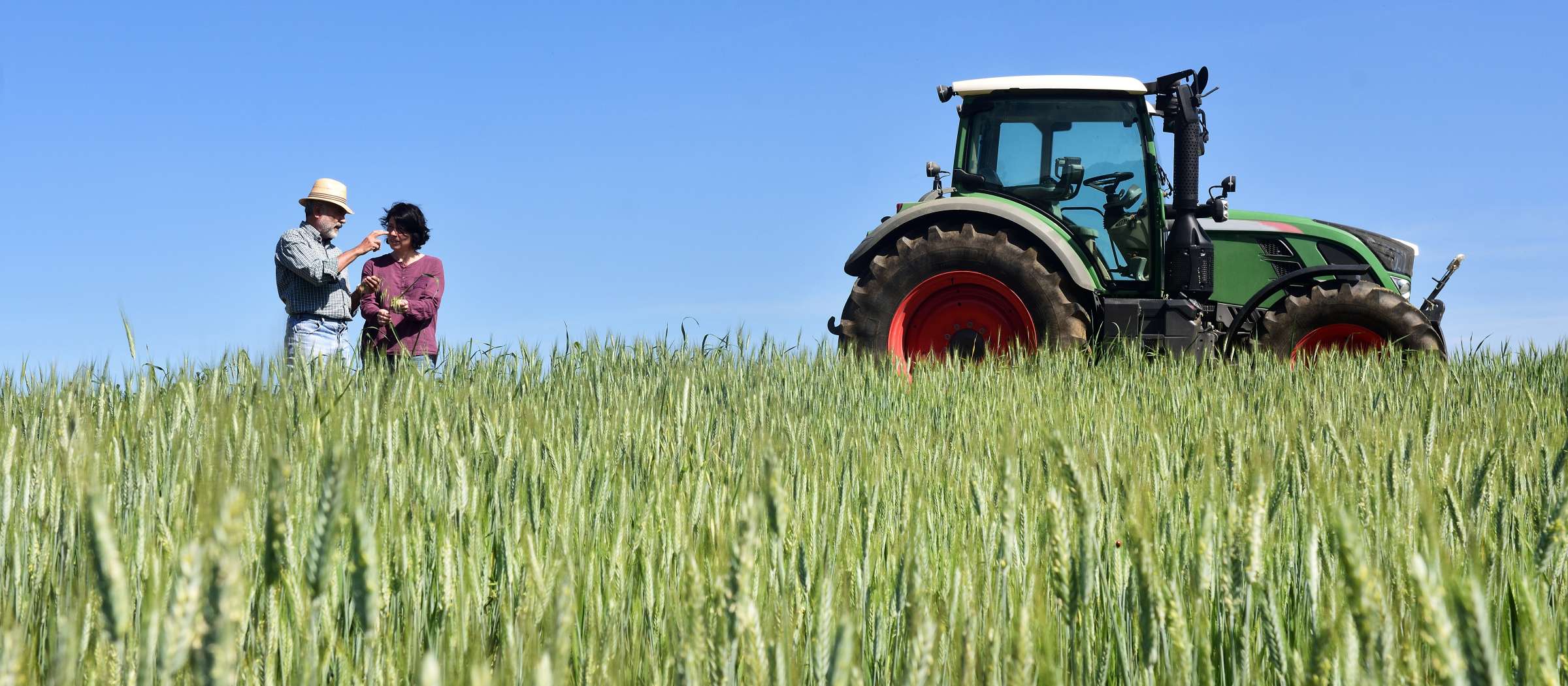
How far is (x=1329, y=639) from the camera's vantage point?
81 cm

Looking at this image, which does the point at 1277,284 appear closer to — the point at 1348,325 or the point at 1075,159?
the point at 1348,325

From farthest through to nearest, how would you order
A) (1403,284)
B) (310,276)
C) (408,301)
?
A: (1403,284) < (408,301) < (310,276)

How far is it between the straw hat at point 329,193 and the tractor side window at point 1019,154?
377cm

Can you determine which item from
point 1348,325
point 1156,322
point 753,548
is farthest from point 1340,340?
point 753,548

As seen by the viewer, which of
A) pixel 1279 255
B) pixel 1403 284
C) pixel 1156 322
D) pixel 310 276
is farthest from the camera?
pixel 1403 284

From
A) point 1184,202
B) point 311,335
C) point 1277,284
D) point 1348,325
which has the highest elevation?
point 1184,202

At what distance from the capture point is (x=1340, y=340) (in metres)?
6.18

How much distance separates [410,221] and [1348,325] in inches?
206

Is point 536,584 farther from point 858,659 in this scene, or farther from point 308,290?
point 308,290

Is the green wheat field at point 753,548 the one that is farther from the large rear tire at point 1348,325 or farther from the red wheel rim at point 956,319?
the red wheel rim at point 956,319

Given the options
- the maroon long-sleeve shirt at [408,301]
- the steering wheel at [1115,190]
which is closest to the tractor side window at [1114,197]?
the steering wheel at [1115,190]

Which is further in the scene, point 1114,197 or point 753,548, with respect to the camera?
point 1114,197

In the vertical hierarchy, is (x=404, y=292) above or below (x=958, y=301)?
below

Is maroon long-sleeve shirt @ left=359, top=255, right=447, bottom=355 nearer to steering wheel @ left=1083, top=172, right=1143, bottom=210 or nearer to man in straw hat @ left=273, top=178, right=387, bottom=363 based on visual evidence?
man in straw hat @ left=273, top=178, right=387, bottom=363
